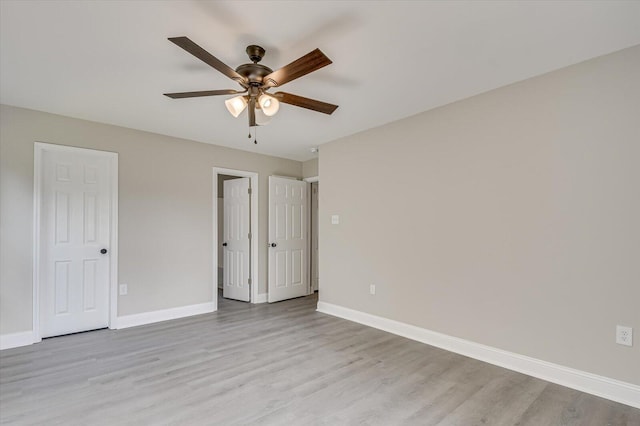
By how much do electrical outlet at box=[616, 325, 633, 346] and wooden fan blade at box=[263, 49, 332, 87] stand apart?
2763 mm

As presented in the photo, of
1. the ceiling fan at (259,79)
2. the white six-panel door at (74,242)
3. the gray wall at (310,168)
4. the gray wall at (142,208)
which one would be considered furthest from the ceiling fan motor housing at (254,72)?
the gray wall at (310,168)

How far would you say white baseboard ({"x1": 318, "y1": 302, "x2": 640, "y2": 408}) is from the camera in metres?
2.21

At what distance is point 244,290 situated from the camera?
5219 millimetres

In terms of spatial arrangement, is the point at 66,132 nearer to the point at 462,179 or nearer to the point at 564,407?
the point at 462,179

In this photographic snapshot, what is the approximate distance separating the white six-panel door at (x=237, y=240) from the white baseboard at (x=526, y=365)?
2383 millimetres

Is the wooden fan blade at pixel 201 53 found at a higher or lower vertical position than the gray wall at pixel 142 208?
higher

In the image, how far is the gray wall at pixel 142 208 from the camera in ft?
10.7

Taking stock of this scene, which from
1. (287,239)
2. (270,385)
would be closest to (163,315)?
(287,239)

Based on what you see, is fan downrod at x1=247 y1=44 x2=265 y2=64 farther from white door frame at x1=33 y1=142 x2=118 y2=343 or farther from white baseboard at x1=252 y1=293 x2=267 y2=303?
white baseboard at x1=252 y1=293 x2=267 y2=303

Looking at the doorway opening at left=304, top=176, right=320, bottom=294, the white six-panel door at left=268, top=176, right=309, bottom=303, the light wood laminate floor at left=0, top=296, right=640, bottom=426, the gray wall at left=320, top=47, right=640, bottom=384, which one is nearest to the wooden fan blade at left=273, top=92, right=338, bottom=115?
the gray wall at left=320, top=47, right=640, bottom=384

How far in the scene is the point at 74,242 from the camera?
3701mm

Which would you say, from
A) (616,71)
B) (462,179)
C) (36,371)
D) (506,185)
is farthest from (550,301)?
(36,371)

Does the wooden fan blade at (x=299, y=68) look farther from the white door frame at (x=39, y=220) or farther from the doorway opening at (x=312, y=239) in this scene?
the doorway opening at (x=312, y=239)

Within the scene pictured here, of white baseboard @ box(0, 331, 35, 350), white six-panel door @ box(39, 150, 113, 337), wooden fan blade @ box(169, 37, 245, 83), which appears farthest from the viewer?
white six-panel door @ box(39, 150, 113, 337)
